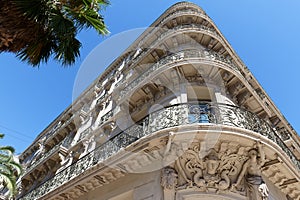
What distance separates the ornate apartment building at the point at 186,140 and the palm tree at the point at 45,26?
3451 millimetres

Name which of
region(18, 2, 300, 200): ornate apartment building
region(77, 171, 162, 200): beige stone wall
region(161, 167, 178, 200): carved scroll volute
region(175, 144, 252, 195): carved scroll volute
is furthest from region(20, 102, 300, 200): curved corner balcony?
region(161, 167, 178, 200): carved scroll volute

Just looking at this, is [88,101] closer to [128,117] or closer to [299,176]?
[128,117]

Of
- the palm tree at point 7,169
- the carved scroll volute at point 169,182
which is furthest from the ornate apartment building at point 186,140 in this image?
the palm tree at point 7,169

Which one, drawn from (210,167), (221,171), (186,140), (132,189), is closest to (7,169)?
(132,189)

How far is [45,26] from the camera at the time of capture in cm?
628

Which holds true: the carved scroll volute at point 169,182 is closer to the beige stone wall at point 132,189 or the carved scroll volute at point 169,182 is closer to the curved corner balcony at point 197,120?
the beige stone wall at point 132,189

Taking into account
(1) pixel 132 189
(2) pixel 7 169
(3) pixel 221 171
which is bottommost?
(3) pixel 221 171

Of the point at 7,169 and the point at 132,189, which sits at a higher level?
the point at 7,169

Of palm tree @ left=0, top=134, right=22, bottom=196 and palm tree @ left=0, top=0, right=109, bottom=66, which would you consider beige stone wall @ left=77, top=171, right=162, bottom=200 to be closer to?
palm tree @ left=0, top=0, right=109, bottom=66

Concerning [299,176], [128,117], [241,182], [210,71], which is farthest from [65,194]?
[299,176]

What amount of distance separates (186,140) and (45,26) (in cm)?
476

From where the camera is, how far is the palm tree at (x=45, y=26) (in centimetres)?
565

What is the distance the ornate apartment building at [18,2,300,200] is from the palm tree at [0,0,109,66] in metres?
3.45

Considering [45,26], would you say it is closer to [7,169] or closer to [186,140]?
[186,140]
